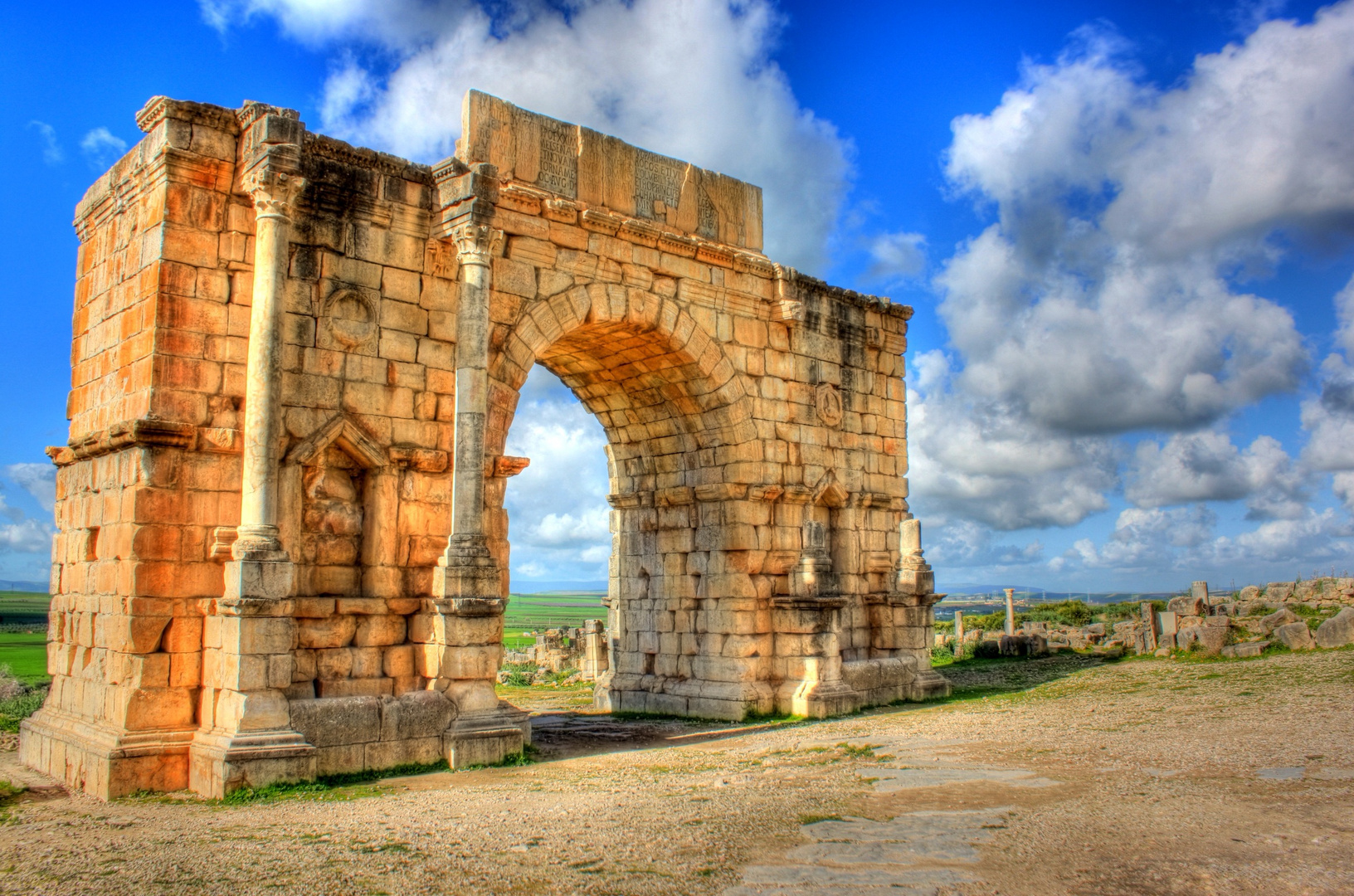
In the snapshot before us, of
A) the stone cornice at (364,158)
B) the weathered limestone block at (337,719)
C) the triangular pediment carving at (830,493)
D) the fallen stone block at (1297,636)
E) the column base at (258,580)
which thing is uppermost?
the stone cornice at (364,158)

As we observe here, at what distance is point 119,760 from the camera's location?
775cm

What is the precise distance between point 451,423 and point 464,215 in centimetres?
196

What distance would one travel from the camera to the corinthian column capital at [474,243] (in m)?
9.63

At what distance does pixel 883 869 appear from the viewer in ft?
17.3

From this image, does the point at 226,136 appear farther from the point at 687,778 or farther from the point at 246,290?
the point at 687,778

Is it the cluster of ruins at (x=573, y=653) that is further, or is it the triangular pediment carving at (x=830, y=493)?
the cluster of ruins at (x=573, y=653)

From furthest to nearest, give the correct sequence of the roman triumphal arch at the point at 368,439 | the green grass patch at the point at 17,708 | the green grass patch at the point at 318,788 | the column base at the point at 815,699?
1. the column base at the point at 815,699
2. the green grass patch at the point at 17,708
3. the roman triumphal arch at the point at 368,439
4. the green grass patch at the point at 318,788

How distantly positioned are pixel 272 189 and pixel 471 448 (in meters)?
2.79

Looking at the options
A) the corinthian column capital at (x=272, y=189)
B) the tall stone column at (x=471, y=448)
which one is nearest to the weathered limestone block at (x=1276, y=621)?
the tall stone column at (x=471, y=448)

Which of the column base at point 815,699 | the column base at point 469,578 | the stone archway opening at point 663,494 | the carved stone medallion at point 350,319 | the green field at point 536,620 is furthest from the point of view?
the green field at point 536,620

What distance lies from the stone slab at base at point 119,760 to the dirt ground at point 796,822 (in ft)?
0.70

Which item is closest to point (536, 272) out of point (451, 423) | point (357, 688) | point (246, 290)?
point (451, 423)

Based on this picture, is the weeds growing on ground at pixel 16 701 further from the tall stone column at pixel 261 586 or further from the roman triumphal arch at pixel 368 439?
the tall stone column at pixel 261 586

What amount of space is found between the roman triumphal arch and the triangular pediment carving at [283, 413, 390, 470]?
23 millimetres
